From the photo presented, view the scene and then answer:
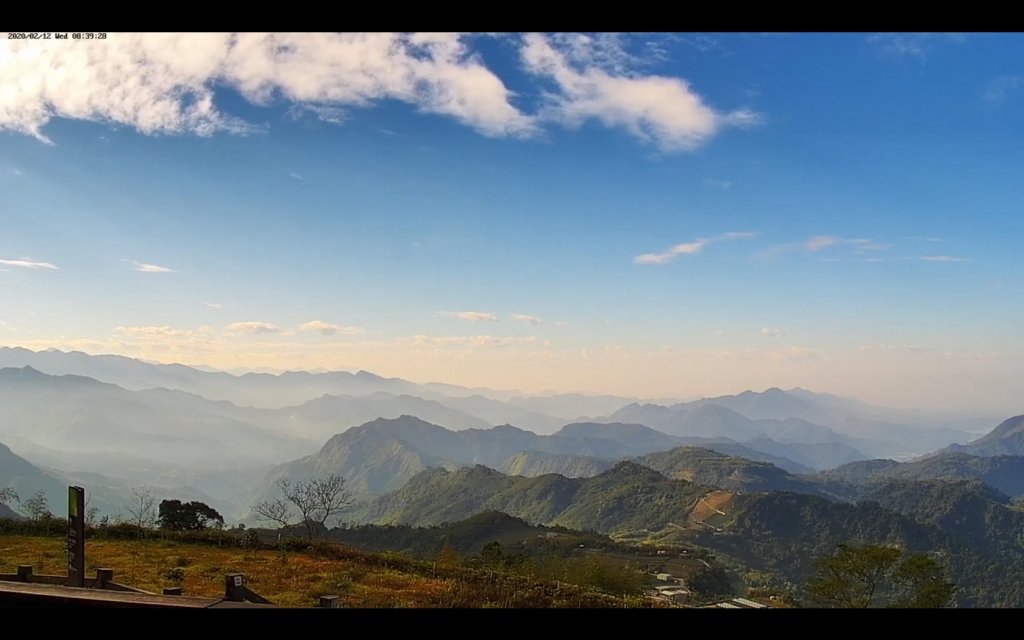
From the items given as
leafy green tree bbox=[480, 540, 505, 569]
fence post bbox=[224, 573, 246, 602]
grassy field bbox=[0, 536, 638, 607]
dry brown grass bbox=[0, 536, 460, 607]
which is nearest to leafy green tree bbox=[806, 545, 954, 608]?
leafy green tree bbox=[480, 540, 505, 569]

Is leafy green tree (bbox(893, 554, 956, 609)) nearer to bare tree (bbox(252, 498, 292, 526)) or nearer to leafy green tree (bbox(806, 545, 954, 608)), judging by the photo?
leafy green tree (bbox(806, 545, 954, 608))

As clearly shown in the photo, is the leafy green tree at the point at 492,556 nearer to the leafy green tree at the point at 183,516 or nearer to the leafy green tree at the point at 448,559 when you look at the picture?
the leafy green tree at the point at 448,559

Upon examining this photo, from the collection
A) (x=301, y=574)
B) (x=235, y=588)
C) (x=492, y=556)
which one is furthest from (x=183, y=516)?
(x=235, y=588)

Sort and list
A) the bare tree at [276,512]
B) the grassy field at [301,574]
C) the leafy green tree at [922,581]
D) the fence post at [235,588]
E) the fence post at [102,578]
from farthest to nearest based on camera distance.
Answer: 1. the bare tree at [276,512]
2. the leafy green tree at [922,581]
3. the grassy field at [301,574]
4. the fence post at [102,578]
5. the fence post at [235,588]

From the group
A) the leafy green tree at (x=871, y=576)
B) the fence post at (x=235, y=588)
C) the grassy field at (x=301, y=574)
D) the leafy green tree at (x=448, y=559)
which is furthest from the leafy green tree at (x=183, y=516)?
the leafy green tree at (x=871, y=576)
